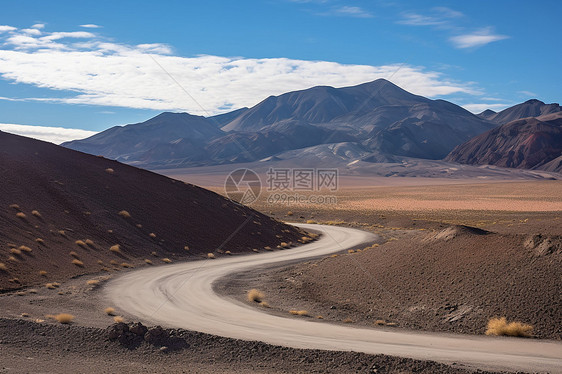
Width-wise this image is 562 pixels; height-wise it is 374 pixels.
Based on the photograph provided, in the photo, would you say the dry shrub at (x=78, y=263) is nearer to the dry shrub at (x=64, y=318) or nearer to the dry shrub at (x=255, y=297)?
the dry shrub at (x=255, y=297)

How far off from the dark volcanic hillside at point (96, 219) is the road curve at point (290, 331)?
5.04 m

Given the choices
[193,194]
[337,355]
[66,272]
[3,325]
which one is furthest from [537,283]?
[193,194]

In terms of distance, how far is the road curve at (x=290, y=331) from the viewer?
16.9m

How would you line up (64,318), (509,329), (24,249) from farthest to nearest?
(24,249)
(64,318)
(509,329)

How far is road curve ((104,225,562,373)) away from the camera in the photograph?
1686 cm

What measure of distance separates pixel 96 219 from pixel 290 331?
26.5 metres

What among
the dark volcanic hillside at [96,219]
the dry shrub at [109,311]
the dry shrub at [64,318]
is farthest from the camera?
the dark volcanic hillside at [96,219]

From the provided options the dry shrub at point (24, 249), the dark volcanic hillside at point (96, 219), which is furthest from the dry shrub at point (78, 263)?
the dry shrub at point (24, 249)

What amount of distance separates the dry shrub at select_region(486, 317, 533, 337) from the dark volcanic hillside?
874 inches

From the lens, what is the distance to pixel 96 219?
41594 millimetres

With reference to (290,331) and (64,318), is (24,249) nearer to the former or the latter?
(64,318)

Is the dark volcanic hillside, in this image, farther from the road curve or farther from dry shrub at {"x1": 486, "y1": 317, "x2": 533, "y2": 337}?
dry shrub at {"x1": 486, "y1": 317, "x2": 533, "y2": 337}

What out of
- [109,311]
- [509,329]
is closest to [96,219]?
[109,311]

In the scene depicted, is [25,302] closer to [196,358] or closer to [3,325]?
[3,325]
